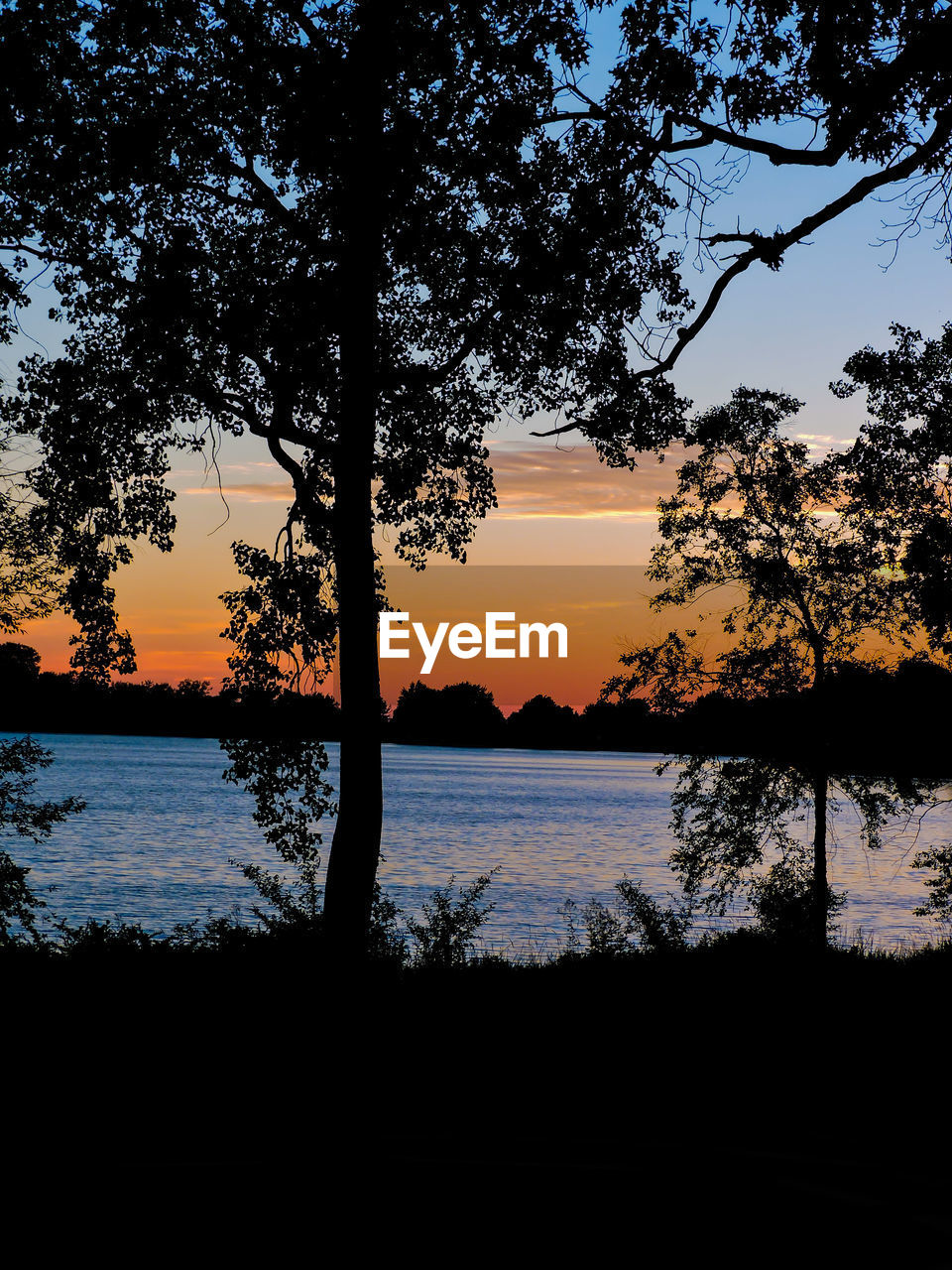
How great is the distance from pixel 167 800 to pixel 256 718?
91768 millimetres

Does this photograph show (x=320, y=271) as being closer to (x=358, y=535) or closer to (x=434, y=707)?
(x=358, y=535)

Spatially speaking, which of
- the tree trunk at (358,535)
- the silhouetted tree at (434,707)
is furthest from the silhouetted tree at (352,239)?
the silhouetted tree at (434,707)

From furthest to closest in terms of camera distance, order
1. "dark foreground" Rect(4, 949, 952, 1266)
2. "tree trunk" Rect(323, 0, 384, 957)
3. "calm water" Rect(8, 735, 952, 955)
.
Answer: "calm water" Rect(8, 735, 952, 955), "tree trunk" Rect(323, 0, 384, 957), "dark foreground" Rect(4, 949, 952, 1266)

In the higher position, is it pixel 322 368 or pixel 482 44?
pixel 482 44

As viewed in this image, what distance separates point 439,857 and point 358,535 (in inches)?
2005

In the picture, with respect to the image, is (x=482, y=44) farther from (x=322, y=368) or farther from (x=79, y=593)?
(x=79, y=593)

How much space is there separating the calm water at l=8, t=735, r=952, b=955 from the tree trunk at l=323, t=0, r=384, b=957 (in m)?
10.3

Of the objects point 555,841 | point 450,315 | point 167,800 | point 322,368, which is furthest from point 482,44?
point 167,800

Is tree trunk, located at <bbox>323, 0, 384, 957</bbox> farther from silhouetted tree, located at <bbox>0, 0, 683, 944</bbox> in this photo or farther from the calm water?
the calm water

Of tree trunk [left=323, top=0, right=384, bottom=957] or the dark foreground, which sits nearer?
the dark foreground

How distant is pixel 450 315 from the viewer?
574 inches

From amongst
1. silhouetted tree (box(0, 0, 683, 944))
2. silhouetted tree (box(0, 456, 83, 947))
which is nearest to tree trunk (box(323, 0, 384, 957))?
silhouetted tree (box(0, 0, 683, 944))

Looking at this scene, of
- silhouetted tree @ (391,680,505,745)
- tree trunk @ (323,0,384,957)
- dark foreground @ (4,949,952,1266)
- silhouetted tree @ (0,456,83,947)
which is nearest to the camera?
dark foreground @ (4,949,952,1266)

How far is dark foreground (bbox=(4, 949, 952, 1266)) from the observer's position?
5.76 meters
